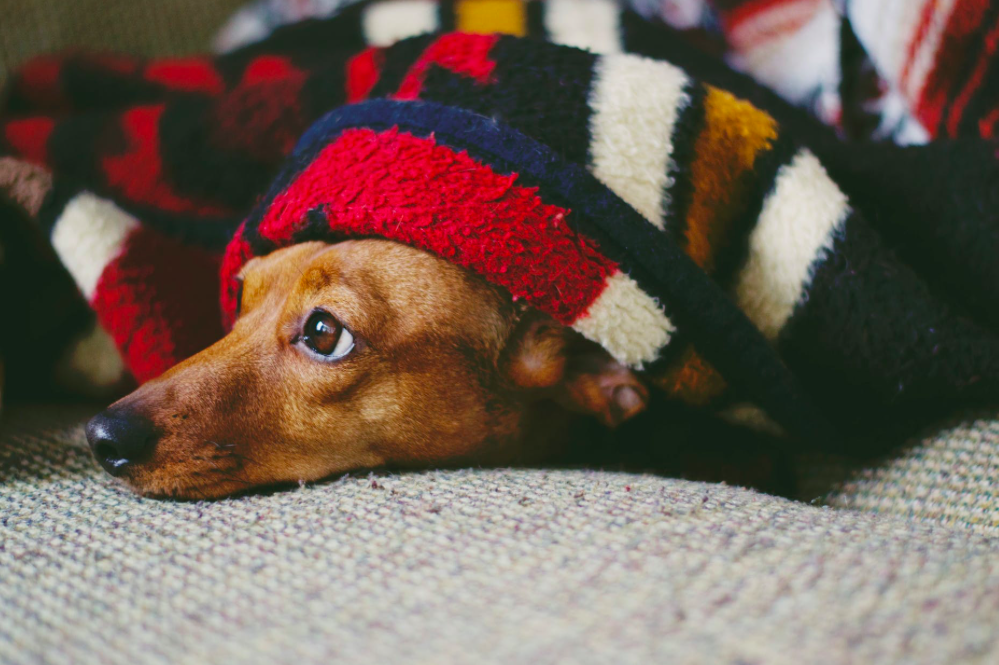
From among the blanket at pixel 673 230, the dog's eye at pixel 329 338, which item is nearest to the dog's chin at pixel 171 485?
the dog's eye at pixel 329 338

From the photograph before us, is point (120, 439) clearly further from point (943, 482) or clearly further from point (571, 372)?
point (943, 482)

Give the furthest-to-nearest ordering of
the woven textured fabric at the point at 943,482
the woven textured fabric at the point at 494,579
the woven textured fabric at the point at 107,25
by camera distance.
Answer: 1. the woven textured fabric at the point at 107,25
2. the woven textured fabric at the point at 943,482
3. the woven textured fabric at the point at 494,579

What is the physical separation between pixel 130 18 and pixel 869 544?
2421 millimetres

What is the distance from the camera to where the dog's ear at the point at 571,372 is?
3.63ft

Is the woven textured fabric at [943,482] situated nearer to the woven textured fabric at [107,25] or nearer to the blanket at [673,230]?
the blanket at [673,230]

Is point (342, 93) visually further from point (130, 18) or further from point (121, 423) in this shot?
point (130, 18)

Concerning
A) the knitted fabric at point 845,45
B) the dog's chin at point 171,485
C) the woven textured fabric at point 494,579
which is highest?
the knitted fabric at point 845,45

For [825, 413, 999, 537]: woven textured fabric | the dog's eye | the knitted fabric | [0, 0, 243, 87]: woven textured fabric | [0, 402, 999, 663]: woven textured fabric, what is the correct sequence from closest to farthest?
[0, 402, 999, 663]: woven textured fabric < [825, 413, 999, 537]: woven textured fabric < the dog's eye < the knitted fabric < [0, 0, 243, 87]: woven textured fabric

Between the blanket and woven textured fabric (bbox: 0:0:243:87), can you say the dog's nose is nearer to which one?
the blanket

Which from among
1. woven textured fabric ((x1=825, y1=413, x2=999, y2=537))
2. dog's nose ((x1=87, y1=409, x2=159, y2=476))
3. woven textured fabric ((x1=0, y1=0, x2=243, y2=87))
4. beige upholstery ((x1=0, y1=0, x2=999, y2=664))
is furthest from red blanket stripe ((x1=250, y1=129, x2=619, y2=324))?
woven textured fabric ((x1=0, y1=0, x2=243, y2=87))

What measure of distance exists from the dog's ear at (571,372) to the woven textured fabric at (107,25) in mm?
1787

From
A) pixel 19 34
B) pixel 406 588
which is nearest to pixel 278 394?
pixel 406 588

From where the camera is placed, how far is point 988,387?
3.29 feet

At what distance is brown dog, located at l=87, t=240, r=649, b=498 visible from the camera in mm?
960
